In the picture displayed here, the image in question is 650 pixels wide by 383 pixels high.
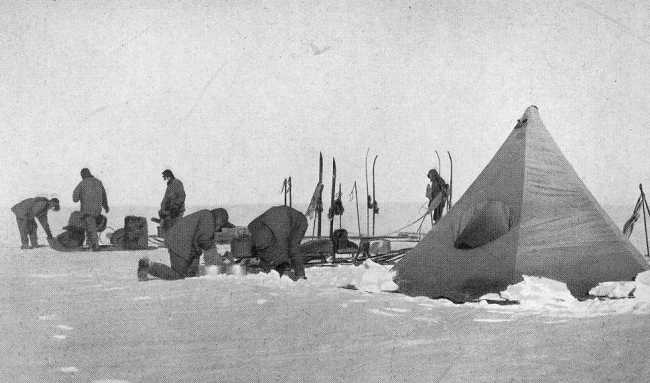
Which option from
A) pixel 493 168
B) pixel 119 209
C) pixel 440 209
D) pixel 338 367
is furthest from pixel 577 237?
pixel 119 209

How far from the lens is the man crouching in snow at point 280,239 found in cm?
741

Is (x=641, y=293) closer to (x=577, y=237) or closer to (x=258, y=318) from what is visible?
(x=577, y=237)

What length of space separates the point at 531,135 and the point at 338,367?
4.49 m

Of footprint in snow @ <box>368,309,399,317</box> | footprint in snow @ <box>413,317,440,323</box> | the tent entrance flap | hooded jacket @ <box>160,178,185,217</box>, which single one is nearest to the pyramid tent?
the tent entrance flap

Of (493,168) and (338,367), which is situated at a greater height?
(493,168)

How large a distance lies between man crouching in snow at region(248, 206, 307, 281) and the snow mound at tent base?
1935 millimetres

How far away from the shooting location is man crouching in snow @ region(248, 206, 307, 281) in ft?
24.3

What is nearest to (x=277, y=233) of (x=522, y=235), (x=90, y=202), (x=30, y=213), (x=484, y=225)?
(x=484, y=225)

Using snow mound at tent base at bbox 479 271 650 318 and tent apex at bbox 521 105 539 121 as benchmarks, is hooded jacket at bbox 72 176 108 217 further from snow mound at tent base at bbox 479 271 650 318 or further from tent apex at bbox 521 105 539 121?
snow mound at tent base at bbox 479 271 650 318

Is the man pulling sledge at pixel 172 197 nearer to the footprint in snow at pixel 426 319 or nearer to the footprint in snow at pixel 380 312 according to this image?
the footprint in snow at pixel 380 312

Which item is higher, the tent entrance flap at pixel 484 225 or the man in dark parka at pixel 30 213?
the man in dark parka at pixel 30 213

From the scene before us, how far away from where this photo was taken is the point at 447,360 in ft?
13.8

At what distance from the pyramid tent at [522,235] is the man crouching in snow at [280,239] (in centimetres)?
107

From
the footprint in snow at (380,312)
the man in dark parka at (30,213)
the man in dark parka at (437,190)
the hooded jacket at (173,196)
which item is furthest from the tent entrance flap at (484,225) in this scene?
the man in dark parka at (30,213)
